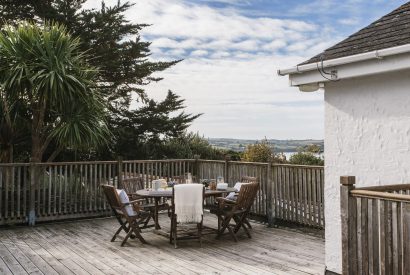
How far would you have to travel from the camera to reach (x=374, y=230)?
3.67 metres

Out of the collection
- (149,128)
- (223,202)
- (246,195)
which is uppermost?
(149,128)

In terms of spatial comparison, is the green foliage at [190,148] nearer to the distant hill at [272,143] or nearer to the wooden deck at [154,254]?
the distant hill at [272,143]

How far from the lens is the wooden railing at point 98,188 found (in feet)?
25.4

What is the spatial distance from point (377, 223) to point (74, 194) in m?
7.02

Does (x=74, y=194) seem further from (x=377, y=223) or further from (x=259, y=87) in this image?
(x=259, y=87)

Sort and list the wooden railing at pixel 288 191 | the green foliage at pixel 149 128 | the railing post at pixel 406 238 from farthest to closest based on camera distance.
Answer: the green foliage at pixel 149 128 → the wooden railing at pixel 288 191 → the railing post at pixel 406 238

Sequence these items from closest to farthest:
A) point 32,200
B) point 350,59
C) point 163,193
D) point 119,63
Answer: point 350,59 → point 163,193 → point 32,200 → point 119,63

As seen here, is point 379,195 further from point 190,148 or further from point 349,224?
point 190,148

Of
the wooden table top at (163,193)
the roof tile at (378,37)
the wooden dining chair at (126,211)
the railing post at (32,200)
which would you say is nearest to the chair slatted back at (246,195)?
the wooden table top at (163,193)

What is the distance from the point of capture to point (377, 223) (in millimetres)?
3645

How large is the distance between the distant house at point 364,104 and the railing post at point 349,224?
3.12 ft

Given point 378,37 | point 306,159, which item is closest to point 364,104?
point 378,37

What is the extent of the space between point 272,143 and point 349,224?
13577 mm

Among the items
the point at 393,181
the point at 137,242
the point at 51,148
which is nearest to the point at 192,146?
the point at 51,148
